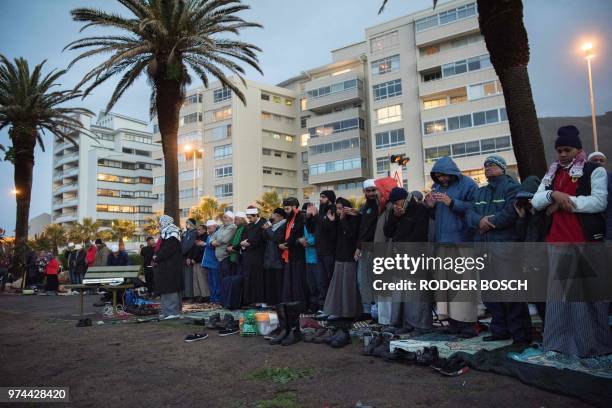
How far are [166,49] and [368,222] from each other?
13567mm

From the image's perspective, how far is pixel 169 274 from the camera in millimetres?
9672

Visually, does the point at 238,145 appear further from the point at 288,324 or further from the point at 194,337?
the point at 288,324

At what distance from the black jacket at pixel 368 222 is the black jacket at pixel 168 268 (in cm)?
428

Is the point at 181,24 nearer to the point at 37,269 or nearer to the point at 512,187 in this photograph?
the point at 37,269

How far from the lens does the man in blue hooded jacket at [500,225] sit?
5.40m

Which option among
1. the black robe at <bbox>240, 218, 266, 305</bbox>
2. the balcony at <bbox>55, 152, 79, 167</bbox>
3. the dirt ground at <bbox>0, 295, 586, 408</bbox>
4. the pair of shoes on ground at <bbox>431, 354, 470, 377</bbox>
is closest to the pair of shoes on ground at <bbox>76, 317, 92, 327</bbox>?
the dirt ground at <bbox>0, 295, 586, 408</bbox>

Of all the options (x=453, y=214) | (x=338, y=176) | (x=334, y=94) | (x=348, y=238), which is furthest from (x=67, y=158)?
(x=453, y=214)

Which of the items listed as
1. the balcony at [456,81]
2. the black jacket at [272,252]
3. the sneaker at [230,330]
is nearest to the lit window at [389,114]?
the balcony at [456,81]

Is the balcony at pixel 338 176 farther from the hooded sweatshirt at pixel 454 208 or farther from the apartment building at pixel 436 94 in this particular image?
the hooded sweatshirt at pixel 454 208

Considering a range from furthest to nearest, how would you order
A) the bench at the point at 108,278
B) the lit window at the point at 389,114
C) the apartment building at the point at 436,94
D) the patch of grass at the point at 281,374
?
the lit window at the point at 389,114
the apartment building at the point at 436,94
the bench at the point at 108,278
the patch of grass at the point at 281,374

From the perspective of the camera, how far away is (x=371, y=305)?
8070 mm

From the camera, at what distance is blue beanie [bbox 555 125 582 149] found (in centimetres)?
479

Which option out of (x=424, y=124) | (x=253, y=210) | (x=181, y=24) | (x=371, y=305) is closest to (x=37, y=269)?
(x=181, y=24)

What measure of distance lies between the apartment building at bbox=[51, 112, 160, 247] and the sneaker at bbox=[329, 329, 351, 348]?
85.3 meters
